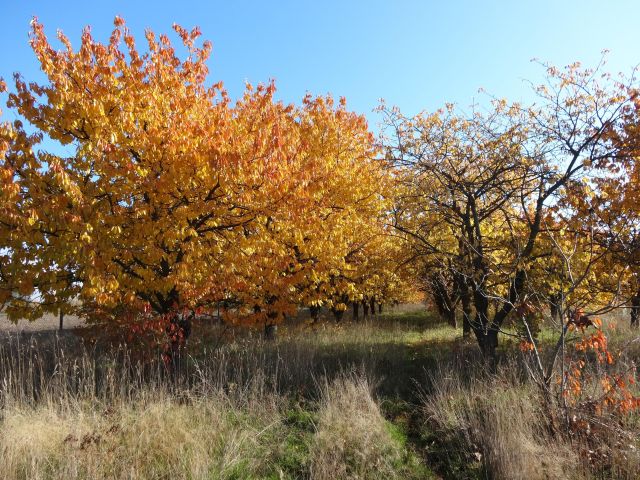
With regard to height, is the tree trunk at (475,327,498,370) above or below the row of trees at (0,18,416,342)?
below

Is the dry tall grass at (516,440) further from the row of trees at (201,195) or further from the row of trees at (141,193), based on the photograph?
the row of trees at (141,193)

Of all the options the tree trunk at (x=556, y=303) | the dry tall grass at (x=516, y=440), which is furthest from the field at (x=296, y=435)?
the tree trunk at (x=556, y=303)

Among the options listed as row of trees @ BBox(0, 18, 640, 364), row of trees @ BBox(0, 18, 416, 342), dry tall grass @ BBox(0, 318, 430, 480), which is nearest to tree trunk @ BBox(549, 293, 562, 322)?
row of trees @ BBox(0, 18, 640, 364)

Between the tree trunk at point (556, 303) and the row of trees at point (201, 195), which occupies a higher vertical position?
the row of trees at point (201, 195)

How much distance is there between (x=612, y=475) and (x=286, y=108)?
11119 mm

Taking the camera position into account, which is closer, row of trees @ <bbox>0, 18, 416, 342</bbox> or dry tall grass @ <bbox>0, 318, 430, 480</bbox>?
dry tall grass @ <bbox>0, 318, 430, 480</bbox>

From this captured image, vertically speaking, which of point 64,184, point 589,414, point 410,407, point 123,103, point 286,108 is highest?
point 286,108

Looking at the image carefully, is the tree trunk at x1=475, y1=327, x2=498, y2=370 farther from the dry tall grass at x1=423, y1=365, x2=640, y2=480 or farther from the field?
the dry tall grass at x1=423, y1=365, x2=640, y2=480

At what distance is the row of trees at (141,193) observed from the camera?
17.3 ft

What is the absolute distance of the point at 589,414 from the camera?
4.14 metres

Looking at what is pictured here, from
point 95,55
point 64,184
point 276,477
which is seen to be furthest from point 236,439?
point 95,55

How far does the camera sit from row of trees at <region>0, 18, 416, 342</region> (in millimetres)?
5285

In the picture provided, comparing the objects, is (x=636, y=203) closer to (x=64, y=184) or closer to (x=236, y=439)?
(x=236, y=439)

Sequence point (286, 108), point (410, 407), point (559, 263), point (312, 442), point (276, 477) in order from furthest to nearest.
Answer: point (286, 108), point (559, 263), point (410, 407), point (312, 442), point (276, 477)
